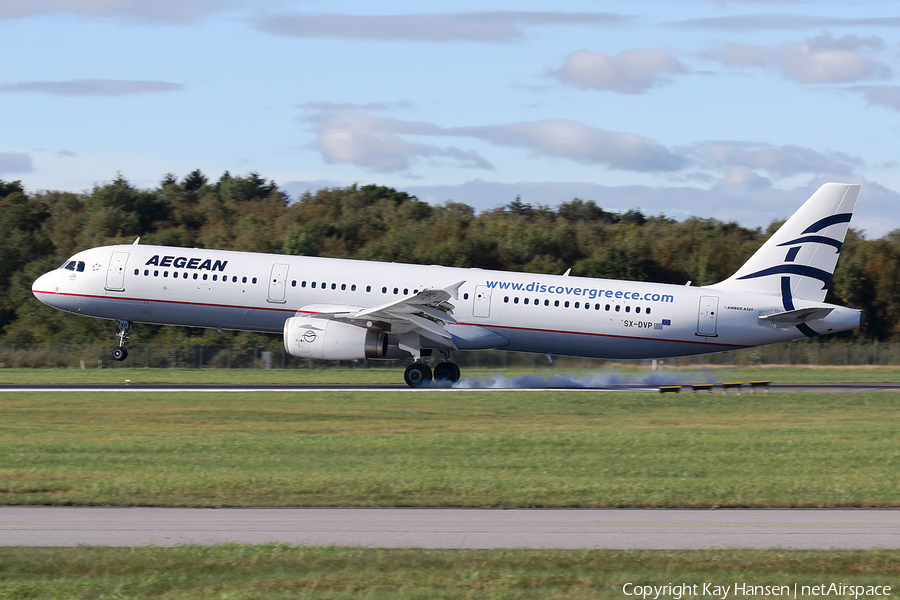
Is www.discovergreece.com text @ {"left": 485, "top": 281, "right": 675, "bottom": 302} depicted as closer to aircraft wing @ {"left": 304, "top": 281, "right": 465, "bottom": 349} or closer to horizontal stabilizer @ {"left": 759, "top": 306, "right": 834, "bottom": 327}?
aircraft wing @ {"left": 304, "top": 281, "right": 465, "bottom": 349}

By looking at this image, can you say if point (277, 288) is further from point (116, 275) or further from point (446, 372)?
point (446, 372)

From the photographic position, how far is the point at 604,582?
9766 mm

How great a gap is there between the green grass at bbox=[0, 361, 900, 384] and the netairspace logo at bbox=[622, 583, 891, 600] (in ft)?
94.7

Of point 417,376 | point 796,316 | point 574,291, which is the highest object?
point 574,291

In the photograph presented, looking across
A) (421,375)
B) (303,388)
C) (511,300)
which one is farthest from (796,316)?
(303,388)

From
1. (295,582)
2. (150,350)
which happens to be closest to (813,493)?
(295,582)

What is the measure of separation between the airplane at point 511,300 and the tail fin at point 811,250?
0.04m

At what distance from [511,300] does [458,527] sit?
75.5 ft

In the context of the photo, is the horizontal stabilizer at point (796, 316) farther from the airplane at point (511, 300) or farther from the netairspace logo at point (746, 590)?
the netairspace logo at point (746, 590)

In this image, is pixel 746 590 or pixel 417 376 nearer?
pixel 746 590

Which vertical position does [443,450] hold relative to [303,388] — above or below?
above

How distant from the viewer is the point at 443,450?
1967cm

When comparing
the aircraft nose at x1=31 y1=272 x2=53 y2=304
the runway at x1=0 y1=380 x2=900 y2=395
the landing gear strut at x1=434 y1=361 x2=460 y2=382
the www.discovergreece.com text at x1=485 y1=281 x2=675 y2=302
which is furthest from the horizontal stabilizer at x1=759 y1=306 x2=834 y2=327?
the aircraft nose at x1=31 y1=272 x2=53 y2=304

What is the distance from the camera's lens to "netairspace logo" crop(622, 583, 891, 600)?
368 inches
